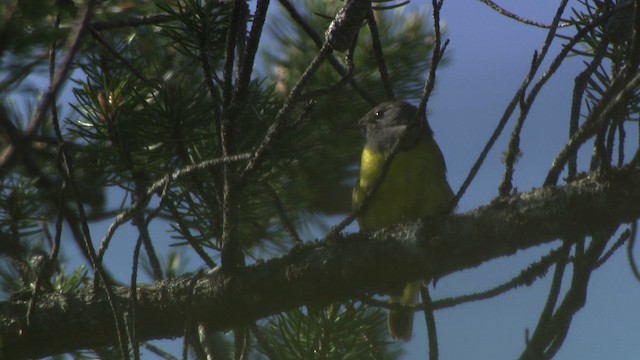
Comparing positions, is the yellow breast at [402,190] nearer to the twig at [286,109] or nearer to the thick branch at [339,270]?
the thick branch at [339,270]

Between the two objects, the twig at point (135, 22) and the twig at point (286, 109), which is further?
the twig at point (135, 22)

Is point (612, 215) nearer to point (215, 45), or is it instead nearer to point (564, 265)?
point (564, 265)

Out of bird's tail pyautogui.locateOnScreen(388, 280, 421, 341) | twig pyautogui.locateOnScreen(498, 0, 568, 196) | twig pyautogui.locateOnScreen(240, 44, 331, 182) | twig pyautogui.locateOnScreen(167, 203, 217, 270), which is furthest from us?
bird's tail pyautogui.locateOnScreen(388, 280, 421, 341)

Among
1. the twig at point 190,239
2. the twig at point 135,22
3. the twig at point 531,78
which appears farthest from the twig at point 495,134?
the twig at point 135,22

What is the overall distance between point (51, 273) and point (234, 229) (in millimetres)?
895

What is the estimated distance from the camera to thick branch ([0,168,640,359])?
200cm

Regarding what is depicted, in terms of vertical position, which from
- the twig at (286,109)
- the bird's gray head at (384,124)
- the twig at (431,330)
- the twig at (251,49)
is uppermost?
the bird's gray head at (384,124)

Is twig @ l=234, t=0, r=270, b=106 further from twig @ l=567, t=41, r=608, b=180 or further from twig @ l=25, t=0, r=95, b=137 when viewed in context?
twig @ l=25, t=0, r=95, b=137

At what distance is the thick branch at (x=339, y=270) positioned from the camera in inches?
78.6

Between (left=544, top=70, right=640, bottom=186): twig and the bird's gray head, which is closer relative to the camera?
(left=544, top=70, right=640, bottom=186): twig

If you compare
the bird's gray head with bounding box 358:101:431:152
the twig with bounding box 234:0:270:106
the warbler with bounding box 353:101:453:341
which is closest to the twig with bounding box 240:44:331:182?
the twig with bounding box 234:0:270:106

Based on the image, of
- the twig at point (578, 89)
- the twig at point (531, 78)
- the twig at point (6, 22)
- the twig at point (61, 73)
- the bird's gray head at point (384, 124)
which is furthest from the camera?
the bird's gray head at point (384, 124)

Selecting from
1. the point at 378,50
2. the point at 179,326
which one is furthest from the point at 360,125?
the point at 179,326

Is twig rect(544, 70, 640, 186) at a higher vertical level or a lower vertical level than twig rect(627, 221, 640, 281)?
higher
